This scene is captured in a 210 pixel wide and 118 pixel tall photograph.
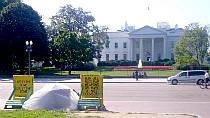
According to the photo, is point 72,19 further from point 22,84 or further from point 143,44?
point 22,84

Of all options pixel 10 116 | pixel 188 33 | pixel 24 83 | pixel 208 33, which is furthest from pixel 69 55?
pixel 10 116

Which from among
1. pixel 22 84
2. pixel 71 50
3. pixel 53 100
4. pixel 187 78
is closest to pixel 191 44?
pixel 71 50

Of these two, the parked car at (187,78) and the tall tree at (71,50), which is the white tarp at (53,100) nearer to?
the parked car at (187,78)

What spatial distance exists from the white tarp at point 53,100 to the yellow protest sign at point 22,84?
2.27m

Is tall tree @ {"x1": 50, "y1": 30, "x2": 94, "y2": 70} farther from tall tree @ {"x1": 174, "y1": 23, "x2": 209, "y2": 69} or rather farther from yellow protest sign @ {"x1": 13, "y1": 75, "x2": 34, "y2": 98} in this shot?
yellow protest sign @ {"x1": 13, "y1": 75, "x2": 34, "y2": 98}

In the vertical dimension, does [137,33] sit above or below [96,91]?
above

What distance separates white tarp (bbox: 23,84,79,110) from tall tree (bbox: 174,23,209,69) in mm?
49414

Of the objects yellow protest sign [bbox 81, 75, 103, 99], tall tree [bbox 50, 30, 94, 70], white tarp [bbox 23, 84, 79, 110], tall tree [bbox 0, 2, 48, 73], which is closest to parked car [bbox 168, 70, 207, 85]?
yellow protest sign [bbox 81, 75, 103, 99]

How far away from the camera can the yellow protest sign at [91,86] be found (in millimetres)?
19000

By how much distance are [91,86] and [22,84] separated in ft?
11.7

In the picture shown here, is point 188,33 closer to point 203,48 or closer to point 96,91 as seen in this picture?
point 203,48

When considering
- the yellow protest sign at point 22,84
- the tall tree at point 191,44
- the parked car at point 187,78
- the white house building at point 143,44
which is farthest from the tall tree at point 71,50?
the white house building at point 143,44

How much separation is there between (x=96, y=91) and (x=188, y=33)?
4908cm

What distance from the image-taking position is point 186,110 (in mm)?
17719
